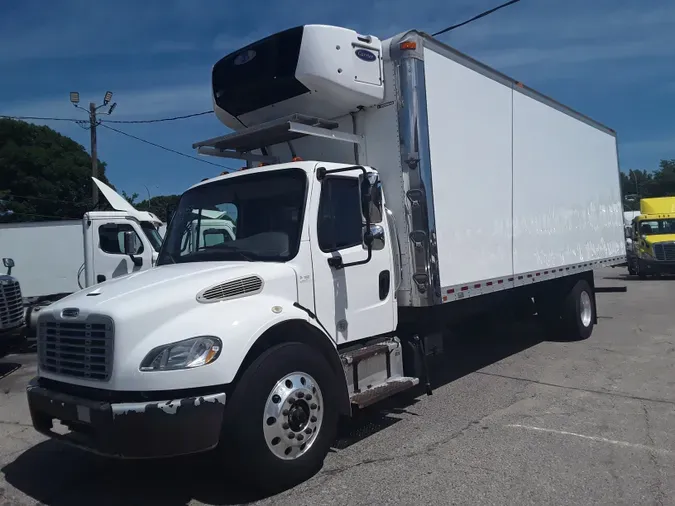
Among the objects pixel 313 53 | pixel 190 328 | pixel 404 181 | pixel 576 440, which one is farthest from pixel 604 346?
pixel 190 328

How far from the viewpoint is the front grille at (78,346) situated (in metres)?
4.07

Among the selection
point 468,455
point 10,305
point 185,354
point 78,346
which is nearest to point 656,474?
point 468,455

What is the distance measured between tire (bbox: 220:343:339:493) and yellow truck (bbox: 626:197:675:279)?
21167mm

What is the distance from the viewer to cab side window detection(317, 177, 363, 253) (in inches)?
208

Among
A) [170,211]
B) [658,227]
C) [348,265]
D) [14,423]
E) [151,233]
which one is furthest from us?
[658,227]

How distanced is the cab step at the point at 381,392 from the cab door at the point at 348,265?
48cm

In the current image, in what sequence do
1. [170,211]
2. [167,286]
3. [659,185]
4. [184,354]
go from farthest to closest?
[659,185], [170,211], [167,286], [184,354]

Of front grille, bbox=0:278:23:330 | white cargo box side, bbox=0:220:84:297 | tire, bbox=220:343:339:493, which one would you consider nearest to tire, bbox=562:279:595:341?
tire, bbox=220:343:339:493

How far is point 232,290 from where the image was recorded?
4.51 m

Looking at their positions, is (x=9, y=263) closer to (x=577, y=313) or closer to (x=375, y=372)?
(x=375, y=372)

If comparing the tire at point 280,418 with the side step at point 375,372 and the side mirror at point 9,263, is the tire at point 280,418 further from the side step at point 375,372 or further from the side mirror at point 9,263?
the side mirror at point 9,263

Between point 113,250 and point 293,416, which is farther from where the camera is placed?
point 113,250

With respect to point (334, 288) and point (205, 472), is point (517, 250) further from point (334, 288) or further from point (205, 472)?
point (205, 472)

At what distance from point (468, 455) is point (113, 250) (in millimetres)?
8082
